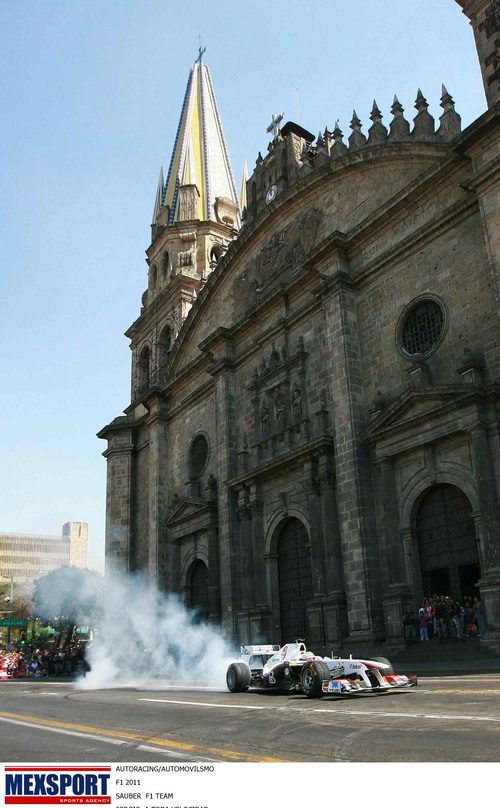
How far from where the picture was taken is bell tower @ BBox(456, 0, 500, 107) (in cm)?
1983

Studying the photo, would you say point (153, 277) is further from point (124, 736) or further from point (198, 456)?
point (124, 736)

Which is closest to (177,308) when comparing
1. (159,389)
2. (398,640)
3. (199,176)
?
(159,389)

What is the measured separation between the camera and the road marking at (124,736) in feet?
19.2

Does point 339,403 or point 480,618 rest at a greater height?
point 339,403

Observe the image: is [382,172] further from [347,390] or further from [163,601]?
[163,601]

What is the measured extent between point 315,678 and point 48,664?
32366mm

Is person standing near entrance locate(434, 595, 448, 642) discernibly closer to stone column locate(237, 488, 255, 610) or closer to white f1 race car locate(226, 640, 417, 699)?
white f1 race car locate(226, 640, 417, 699)

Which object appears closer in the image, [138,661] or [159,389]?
[138,661]

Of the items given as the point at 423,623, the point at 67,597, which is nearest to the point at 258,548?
the point at 423,623

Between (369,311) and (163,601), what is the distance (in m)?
16.1

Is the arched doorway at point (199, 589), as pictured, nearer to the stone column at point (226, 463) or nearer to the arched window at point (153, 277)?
the stone column at point (226, 463)

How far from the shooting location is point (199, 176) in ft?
145

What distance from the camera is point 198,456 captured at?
3147 centimetres
